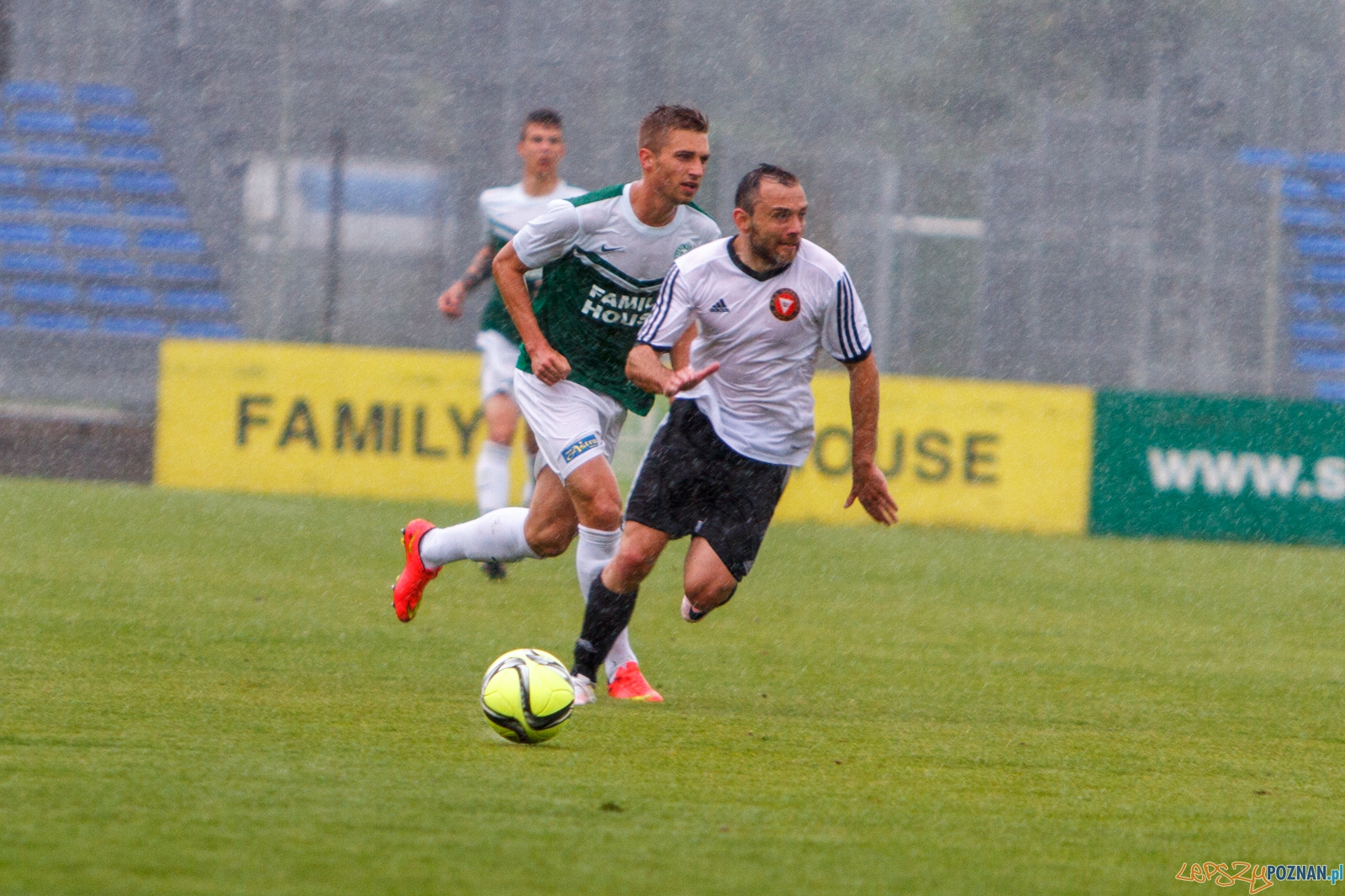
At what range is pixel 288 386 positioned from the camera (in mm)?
13039

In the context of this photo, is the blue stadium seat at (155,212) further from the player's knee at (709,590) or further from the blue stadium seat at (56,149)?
the player's knee at (709,590)

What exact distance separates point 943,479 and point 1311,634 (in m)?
5.19

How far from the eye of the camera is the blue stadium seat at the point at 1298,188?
23219mm

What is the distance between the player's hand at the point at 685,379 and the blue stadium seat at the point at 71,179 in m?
19.2

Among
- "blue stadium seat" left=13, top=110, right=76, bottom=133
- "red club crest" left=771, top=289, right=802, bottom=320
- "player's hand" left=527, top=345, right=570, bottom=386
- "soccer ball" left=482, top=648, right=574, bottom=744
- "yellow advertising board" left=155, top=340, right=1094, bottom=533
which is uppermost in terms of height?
"blue stadium seat" left=13, top=110, right=76, bottom=133

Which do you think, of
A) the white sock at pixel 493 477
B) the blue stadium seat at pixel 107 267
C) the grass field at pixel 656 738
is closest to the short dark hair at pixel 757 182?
the grass field at pixel 656 738

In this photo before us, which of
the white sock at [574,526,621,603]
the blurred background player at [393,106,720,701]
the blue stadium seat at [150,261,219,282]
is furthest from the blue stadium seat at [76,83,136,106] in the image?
the white sock at [574,526,621,603]

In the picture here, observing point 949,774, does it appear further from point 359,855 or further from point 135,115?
point 135,115

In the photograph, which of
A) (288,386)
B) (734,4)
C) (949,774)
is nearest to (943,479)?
(288,386)

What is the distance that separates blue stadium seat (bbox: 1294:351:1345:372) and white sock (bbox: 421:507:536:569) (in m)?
17.5

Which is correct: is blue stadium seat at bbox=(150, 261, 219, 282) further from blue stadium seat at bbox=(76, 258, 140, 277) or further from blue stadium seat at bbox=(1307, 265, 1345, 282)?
blue stadium seat at bbox=(1307, 265, 1345, 282)

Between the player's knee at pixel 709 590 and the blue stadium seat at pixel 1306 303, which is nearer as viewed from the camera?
the player's knee at pixel 709 590

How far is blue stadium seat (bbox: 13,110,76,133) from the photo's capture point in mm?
22781

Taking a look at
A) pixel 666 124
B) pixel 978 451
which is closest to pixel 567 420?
pixel 666 124
